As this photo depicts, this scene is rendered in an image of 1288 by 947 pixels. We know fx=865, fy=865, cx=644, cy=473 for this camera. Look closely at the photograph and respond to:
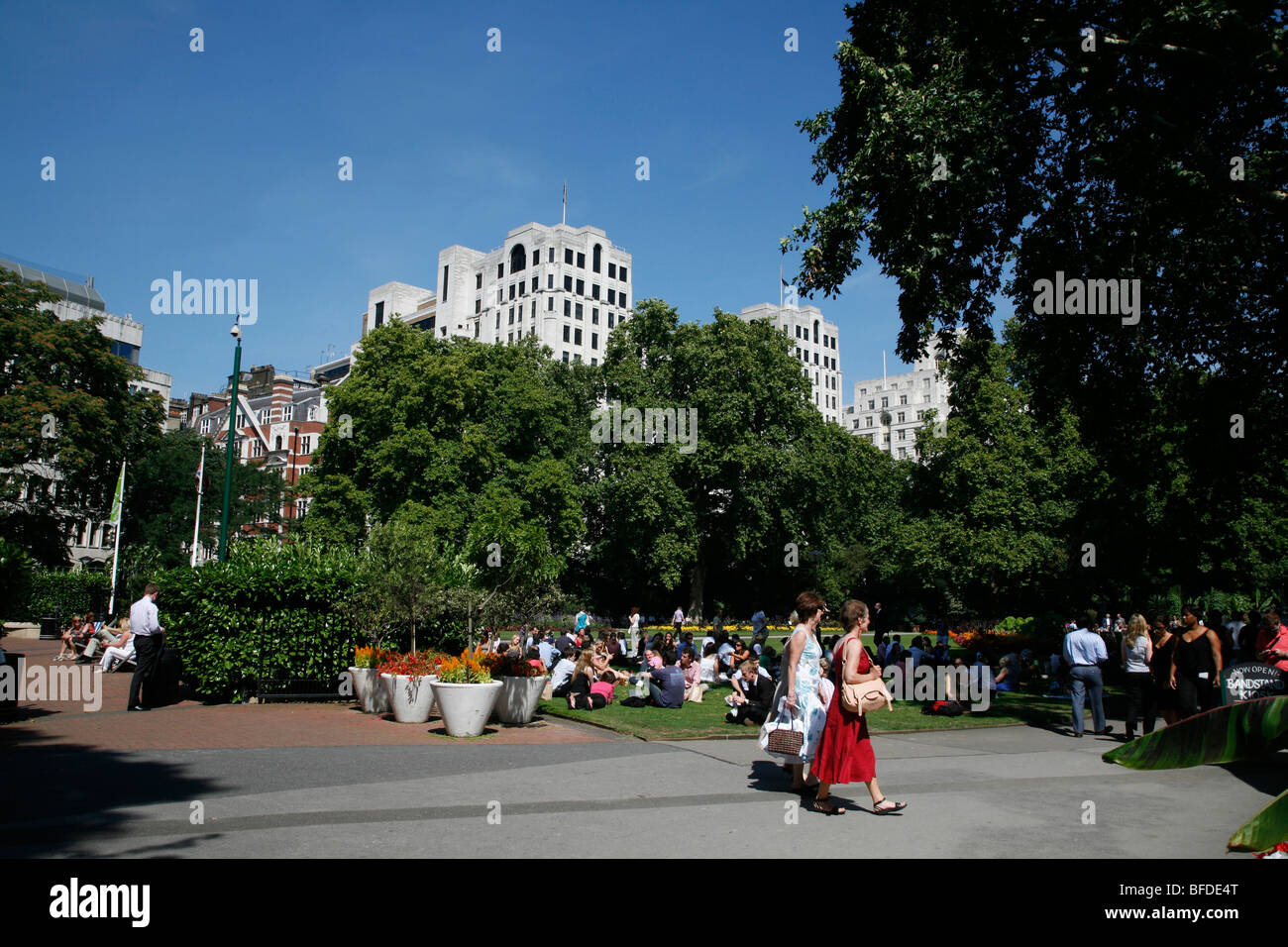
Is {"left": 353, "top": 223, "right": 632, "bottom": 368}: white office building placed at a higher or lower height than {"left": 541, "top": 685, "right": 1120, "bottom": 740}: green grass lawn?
higher

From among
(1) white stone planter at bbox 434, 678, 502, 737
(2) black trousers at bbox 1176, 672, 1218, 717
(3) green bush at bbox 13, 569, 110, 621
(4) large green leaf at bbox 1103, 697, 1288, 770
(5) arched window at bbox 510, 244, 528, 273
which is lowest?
(3) green bush at bbox 13, 569, 110, 621

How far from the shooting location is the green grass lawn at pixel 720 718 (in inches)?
511

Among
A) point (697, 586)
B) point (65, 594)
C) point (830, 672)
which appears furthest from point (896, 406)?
point (830, 672)

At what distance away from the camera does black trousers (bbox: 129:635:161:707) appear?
532 inches

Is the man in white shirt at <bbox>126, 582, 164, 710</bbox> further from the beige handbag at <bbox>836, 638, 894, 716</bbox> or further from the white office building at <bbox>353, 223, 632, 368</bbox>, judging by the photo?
the white office building at <bbox>353, 223, 632, 368</bbox>

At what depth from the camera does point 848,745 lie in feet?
24.4

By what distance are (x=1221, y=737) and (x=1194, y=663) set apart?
1231 centimetres

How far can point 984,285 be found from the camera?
15.1 metres

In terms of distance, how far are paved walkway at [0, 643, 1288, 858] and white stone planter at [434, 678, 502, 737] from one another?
1.08 ft

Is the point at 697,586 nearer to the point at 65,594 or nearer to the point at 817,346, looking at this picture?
the point at 65,594

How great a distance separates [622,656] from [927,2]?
1703cm

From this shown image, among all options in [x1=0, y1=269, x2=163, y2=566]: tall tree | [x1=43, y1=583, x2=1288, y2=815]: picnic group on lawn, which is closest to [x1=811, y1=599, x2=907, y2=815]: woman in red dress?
[x1=43, y1=583, x2=1288, y2=815]: picnic group on lawn

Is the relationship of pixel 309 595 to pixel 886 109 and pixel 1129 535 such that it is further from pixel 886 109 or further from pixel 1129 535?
pixel 1129 535
